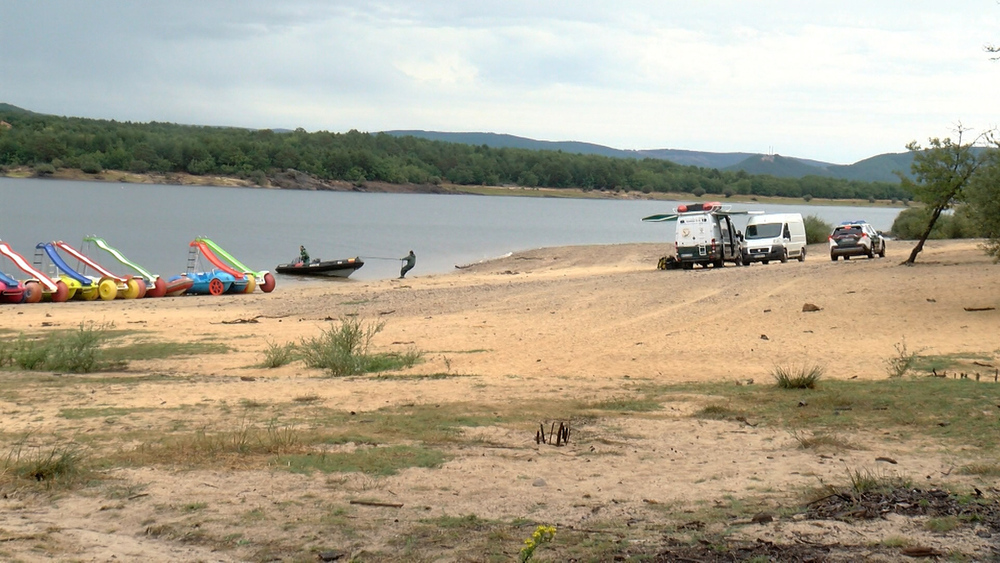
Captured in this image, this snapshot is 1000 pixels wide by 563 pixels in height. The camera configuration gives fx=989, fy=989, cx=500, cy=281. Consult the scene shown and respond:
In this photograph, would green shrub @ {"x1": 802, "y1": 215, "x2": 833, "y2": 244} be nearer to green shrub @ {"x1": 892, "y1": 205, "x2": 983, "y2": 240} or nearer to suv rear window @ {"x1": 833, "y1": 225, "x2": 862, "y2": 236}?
green shrub @ {"x1": 892, "y1": 205, "x2": 983, "y2": 240}

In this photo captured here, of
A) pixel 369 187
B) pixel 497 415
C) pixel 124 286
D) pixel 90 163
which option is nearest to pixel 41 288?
pixel 124 286

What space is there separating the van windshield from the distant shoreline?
10688 centimetres

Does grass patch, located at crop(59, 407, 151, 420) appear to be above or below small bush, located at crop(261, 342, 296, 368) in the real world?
above

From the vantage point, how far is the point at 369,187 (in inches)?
5920

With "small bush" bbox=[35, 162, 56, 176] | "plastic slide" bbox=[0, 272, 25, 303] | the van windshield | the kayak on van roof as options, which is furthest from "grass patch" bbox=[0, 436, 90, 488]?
"small bush" bbox=[35, 162, 56, 176]

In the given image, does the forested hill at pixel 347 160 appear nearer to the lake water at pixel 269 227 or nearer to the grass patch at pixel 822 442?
the lake water at pixel 269 227

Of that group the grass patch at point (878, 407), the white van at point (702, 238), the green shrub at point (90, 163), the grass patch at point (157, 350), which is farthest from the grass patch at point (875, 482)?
the green shrub at point (90, 163)

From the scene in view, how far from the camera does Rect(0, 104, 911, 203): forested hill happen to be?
124 metres

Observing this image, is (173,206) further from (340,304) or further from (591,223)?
(340,304)

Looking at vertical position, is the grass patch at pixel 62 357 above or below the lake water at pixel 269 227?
above

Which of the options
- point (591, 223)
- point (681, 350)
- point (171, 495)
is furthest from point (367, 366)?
point (591, 223)

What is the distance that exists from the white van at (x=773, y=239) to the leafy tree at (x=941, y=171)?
7.65 metres

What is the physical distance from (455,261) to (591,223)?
48.8m

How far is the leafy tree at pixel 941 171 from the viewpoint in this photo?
25234 mm
